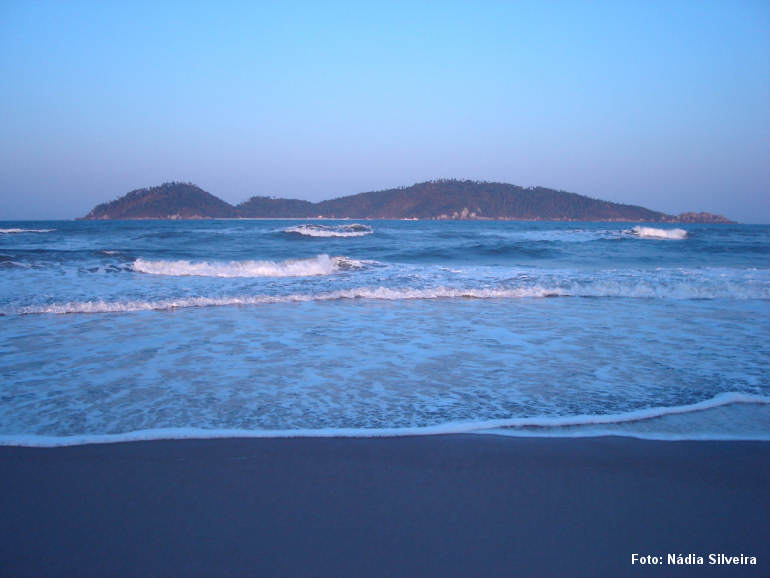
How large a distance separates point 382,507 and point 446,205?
308 feet

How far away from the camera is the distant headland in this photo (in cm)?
8774

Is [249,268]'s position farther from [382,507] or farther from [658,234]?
[658,234]

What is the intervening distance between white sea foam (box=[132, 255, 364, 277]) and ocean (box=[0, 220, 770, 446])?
199 centimetres

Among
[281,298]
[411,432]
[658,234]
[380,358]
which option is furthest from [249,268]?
[658,234]

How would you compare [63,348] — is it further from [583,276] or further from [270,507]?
[583,276]

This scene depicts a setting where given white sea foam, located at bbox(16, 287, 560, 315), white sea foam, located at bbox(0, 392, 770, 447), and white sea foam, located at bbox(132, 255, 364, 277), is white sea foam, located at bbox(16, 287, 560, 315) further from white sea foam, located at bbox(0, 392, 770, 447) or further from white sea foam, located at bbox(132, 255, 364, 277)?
white sea foam, located at bbox(0, 392, 770, 447)

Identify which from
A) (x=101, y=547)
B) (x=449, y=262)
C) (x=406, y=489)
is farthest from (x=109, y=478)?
(x=449, y=262)

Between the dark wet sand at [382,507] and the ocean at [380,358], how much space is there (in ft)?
0.88

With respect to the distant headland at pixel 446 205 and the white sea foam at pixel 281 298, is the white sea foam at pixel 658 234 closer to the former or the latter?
the white sea foam at pixel 281 298

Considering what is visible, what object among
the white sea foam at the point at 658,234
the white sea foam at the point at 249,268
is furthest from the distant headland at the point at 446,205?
the white sea foam at the point at 249,268

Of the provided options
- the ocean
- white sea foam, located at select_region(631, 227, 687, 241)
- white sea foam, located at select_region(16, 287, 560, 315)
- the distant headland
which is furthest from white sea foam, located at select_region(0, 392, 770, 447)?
the distant headland

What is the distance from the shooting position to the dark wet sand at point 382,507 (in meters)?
2.11

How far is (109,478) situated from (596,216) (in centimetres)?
11056

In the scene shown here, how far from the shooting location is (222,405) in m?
3.83
